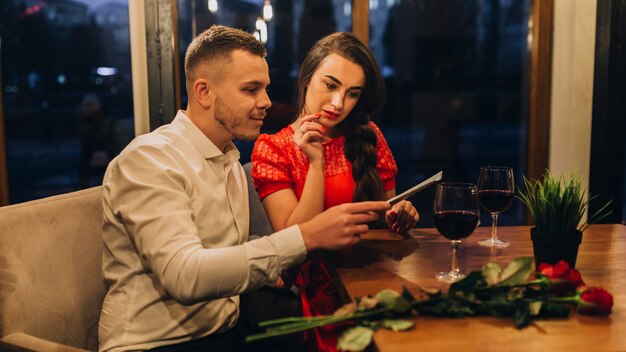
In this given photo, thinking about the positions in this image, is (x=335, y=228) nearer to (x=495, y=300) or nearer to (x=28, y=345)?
(x=495, y=300)

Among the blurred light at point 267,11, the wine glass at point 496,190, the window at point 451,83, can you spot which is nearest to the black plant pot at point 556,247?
the wine glass at point 496,190

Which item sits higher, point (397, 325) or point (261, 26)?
point (261, 26)

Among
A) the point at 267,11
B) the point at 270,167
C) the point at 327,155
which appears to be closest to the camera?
the point at 270,167

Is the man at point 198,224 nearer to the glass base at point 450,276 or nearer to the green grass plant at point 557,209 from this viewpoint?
the glass base at point 450,276

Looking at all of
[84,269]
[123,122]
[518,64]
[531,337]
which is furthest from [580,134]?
[123,122]

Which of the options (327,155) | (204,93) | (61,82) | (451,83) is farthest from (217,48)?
(451,83)

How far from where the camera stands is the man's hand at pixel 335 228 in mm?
1290

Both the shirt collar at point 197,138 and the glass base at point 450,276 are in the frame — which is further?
the shirt collar at point 197,138

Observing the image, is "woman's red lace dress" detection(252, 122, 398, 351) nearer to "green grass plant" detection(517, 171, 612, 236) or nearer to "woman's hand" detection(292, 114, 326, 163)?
"woman's hand" detection(292, 114, 326, 163)

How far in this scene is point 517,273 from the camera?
1.07 metres

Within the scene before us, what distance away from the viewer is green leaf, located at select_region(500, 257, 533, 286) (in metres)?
1.06

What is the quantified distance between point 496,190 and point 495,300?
588 mm

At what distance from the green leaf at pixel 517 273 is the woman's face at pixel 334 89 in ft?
3.07

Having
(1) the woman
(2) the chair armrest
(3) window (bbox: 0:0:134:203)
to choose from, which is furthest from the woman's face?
(3) window (bbox: 0:0:134:203)
